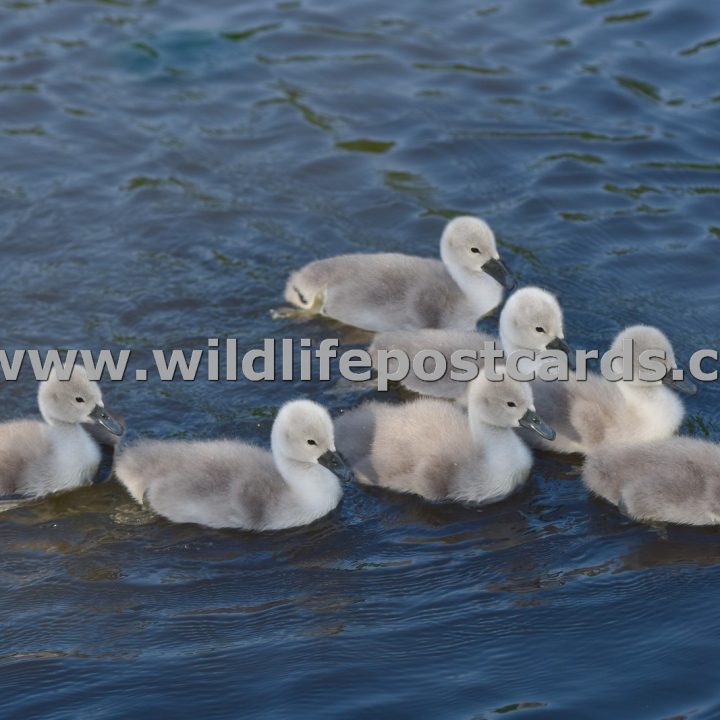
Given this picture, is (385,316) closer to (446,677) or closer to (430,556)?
(430,556)

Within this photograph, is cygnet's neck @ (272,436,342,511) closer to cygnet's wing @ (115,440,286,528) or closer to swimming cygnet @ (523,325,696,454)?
cygnet's wing @ (115,440,286,528)

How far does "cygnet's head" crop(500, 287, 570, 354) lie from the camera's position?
7332 mm

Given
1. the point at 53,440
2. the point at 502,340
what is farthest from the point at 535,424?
the point at 53,440

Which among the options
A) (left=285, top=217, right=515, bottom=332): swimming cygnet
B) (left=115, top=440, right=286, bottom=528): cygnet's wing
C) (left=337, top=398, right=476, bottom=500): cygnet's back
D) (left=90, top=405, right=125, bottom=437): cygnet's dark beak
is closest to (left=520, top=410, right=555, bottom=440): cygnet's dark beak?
(left=337, top=398, right=476, bottom=500): cygnet's back

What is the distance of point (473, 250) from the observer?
8.14 meters

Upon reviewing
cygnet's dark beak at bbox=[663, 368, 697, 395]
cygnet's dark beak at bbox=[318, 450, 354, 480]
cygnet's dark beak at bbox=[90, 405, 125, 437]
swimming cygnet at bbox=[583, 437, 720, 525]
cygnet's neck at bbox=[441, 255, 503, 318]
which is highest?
cygnet's neck at bbox=[441, 255, 503, 318]

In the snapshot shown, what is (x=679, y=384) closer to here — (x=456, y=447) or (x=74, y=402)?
(x=456, y=447)

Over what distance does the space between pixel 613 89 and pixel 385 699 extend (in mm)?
6598

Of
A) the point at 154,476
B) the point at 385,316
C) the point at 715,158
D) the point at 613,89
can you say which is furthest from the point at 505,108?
the point at 154,476

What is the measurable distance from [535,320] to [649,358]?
0.67 meters

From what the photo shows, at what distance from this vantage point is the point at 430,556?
20.6 ft

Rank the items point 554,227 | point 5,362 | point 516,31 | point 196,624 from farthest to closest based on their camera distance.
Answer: point 516,31
point 554,227
point 5,362
point 196,624

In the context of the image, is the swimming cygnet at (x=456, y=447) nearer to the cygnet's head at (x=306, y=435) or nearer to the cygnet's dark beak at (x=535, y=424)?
the cygnet's dark beak at (x=535, y=424)

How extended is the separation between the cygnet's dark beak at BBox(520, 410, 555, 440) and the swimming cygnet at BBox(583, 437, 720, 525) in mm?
305
